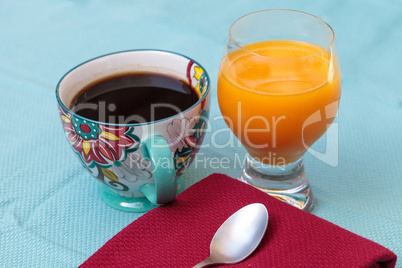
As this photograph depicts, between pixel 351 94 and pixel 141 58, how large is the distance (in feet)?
1.67

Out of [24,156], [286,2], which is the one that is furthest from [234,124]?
[286,2]

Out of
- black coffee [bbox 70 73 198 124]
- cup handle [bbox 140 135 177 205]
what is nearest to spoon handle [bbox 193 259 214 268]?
cup handle [bbox 140 135 177 205]

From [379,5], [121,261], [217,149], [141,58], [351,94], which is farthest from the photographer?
[379,5]

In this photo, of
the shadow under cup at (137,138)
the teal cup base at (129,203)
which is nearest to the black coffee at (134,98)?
the shadow under cup at (137,138)

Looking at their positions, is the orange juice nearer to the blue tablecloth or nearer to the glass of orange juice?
the glass of orange juice

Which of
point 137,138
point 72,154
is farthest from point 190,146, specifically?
point 72,154

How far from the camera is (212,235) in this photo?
27.6 inches

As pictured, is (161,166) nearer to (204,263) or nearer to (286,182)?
(204,263)

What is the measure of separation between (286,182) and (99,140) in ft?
1.00

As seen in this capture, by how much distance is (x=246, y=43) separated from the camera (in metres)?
0.85

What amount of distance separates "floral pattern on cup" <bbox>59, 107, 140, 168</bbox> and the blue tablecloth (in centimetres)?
12

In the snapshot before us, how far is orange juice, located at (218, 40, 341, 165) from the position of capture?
0.74m

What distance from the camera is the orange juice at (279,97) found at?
2.44 ft

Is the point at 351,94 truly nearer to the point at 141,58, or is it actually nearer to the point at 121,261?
the point at 141,58
